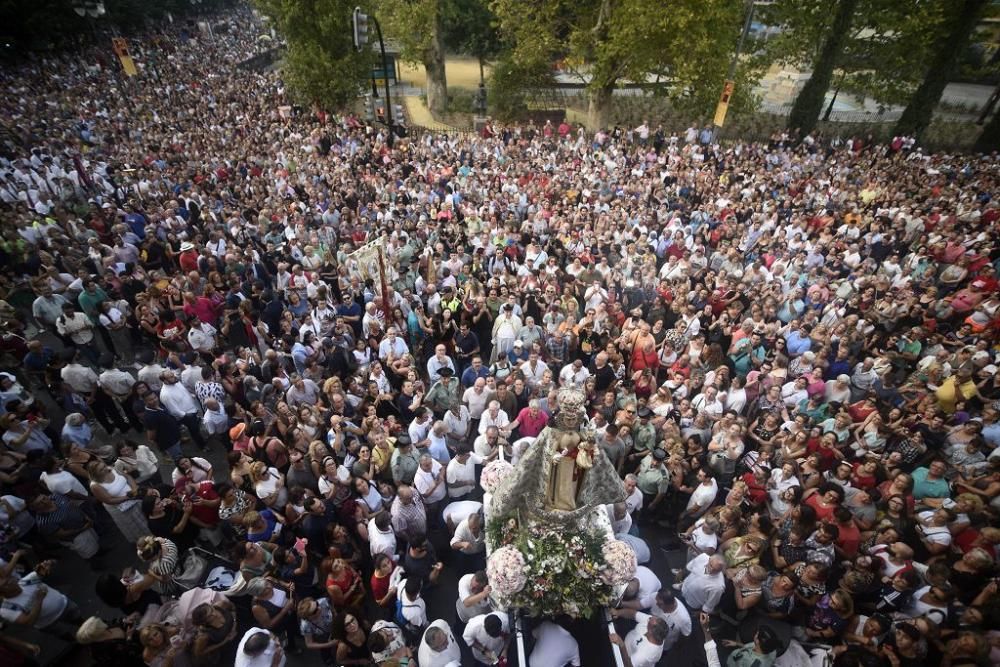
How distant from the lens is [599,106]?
24625 mm

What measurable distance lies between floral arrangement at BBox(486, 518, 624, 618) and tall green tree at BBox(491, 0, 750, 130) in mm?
20576

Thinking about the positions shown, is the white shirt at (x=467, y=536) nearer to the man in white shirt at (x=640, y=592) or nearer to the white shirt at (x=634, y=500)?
the man in white shirt at (x=640, y=592)

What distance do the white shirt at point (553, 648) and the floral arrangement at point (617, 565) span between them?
31.4 inches

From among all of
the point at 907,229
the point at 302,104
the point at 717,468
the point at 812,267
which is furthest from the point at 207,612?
the point at 302,104

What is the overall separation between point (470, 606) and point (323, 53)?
88.7 feet

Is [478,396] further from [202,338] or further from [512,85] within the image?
[512,85]

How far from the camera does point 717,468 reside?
6699 mm

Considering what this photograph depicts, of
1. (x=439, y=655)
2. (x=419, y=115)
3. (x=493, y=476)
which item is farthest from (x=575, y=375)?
(x=419, y=115)

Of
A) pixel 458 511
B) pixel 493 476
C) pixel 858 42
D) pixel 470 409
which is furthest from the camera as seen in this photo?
pixel 858 42

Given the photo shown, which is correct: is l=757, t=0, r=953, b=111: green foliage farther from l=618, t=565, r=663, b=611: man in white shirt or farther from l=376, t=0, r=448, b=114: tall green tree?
l=618, t=565, r=663, b=611: man in white shirt

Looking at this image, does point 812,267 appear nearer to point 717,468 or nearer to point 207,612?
point 717,468

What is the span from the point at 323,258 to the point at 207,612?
847 centimetres

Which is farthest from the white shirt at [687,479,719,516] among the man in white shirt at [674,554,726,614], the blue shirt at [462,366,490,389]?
the blue shirt at [462,366,490,389]

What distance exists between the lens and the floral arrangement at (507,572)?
4273 millimetres
